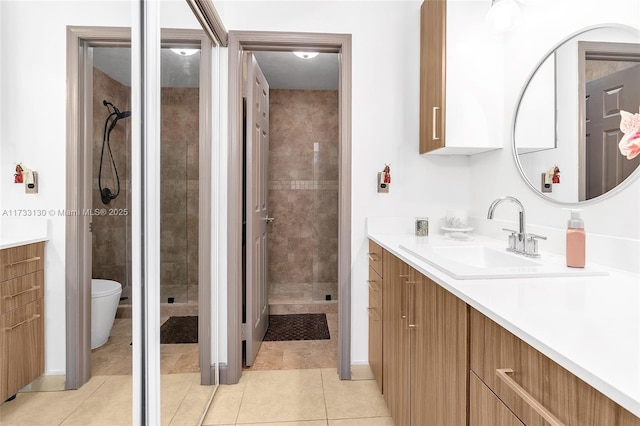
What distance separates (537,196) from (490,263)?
1.23 ft

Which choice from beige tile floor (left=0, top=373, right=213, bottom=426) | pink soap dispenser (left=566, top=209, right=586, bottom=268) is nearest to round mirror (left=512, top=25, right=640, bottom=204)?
pink soap dispenser (left=566, top=209, right=586, bottom=268)

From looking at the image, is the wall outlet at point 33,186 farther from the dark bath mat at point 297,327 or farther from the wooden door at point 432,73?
the dark bath mat at point 297,327

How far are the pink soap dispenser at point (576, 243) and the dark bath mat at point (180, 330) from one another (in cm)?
154

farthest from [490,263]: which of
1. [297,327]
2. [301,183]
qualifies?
[301,183]

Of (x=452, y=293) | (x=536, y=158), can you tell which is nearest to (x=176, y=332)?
(x=452, y=293)

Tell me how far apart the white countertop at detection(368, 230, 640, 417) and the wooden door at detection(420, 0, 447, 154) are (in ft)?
3.42

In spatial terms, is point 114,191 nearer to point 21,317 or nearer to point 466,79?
point 21,317

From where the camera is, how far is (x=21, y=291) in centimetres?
64

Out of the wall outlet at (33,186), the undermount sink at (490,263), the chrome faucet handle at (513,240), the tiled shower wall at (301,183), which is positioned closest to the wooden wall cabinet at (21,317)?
the wall outlet at (33,186)

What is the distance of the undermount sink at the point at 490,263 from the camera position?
1.08m

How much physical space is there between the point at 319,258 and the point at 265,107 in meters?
1.72

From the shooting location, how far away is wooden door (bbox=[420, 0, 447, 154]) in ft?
6.17

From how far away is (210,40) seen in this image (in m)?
1.99

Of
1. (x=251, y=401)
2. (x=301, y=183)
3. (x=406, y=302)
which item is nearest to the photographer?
(x=406, y=302)
